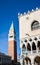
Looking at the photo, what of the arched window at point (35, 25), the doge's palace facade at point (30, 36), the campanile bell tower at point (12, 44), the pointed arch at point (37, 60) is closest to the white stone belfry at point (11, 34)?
the campanile bell tower at point (12, 44)

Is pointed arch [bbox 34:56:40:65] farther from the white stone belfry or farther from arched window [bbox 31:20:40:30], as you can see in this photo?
the white stone belfry

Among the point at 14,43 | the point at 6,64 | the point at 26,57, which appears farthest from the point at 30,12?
the point at 14,43

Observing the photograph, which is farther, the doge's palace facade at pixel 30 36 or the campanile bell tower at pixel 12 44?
the campanile bell tower at pixel 12 44

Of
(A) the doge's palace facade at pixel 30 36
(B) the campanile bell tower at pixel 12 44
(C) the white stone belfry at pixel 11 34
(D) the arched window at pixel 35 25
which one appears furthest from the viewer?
(C) the white stone belfry at pixel 11 34

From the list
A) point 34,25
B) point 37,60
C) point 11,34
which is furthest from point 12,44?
point 37,60

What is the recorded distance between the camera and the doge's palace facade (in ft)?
111

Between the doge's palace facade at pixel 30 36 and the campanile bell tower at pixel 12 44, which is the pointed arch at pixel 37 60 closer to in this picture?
the doge's palace facade at pixel 30 36

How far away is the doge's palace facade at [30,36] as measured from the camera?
3375 cm

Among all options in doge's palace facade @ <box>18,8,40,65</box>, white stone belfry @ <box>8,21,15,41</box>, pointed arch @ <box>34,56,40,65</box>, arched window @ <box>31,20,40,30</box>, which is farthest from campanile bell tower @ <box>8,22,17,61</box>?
arched window @ <box>31,20,40,30</box>

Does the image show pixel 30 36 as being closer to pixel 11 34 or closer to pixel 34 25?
pixel 34 25

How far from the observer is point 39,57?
33.7m

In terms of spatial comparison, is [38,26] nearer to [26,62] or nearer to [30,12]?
[30,12]

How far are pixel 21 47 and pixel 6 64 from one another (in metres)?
32.2

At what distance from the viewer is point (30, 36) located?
34812 millimetres
